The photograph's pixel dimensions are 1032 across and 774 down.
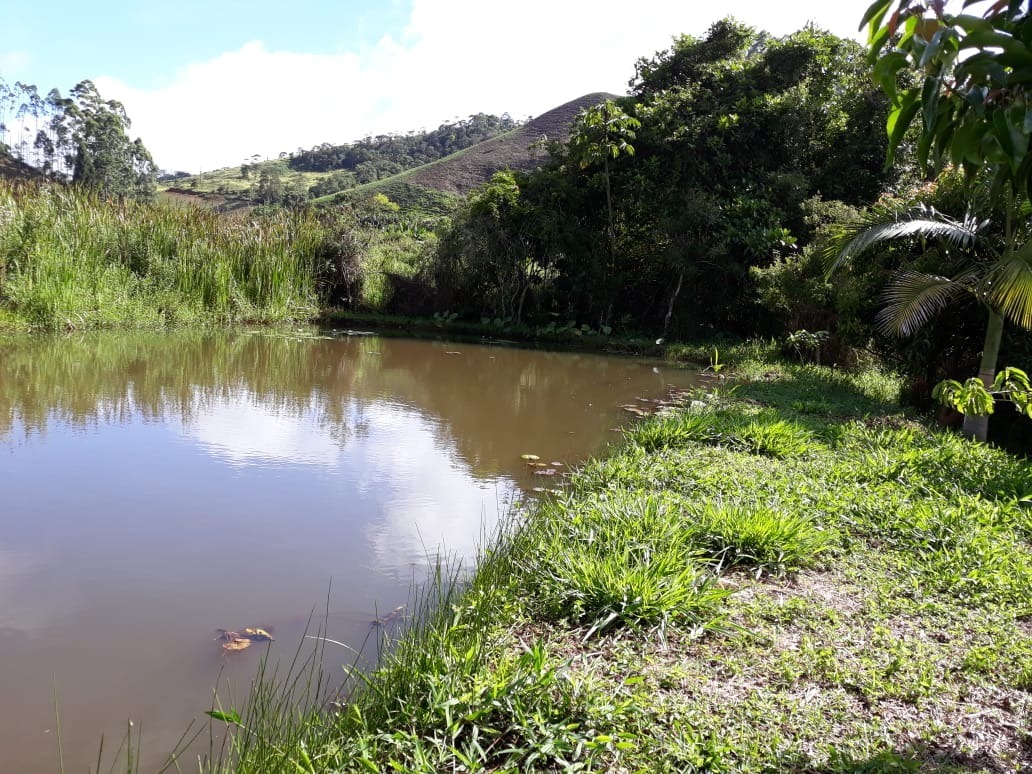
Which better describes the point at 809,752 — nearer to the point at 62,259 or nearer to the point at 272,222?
the point at 62,259

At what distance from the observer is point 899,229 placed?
21.5 feet

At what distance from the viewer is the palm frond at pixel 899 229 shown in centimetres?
648

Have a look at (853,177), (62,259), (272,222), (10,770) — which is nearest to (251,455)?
(10,770)

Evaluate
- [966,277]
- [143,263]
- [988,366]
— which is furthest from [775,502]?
[143,263]

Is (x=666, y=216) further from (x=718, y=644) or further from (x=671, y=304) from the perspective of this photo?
(x=718, y=644)

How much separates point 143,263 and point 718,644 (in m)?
12.8

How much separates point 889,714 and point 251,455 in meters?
4.46

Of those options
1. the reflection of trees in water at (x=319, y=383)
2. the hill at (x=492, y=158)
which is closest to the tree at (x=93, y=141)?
the hill at (x=492, y=158)

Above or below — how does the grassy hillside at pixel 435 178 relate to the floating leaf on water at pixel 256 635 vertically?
above

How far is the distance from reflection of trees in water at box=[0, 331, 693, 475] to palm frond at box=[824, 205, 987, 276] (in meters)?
2.85

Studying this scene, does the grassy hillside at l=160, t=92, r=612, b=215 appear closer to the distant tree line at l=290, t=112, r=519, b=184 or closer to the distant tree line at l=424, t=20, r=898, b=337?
the distant tree line at l=290, t=112, r=519, b=184

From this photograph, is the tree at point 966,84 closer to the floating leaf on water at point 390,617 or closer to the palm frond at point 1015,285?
the floating leaf on water at point 390,617

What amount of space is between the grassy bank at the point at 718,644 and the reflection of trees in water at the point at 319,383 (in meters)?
2.32

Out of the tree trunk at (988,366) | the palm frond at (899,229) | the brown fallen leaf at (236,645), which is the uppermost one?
the palm frond at (899,229)
